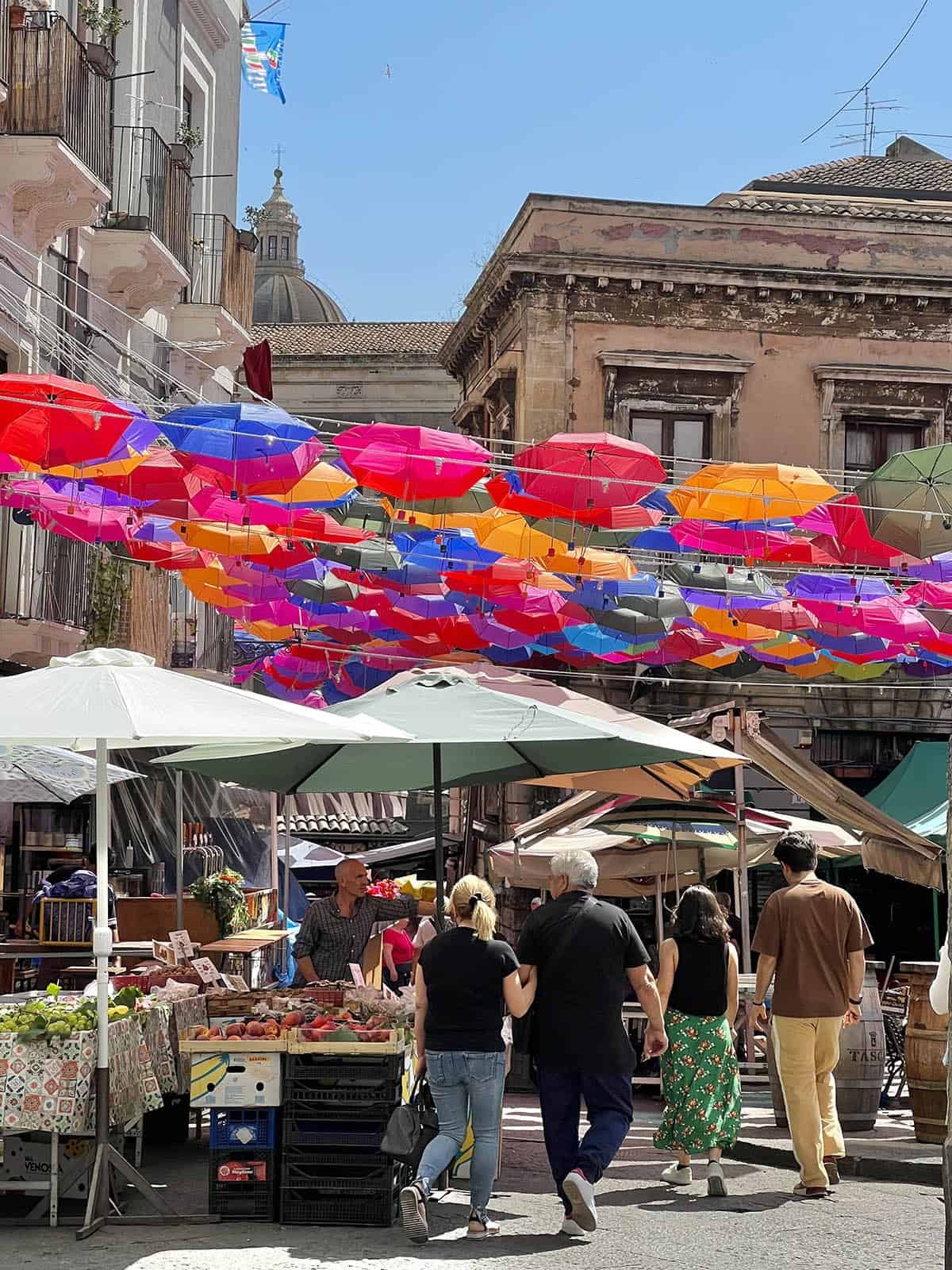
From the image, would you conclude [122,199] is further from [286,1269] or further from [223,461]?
[286,1269]

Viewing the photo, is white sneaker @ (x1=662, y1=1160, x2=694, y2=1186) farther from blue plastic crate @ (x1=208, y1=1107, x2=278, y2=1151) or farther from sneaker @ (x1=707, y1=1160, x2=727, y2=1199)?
blue plastic crate @ (x1=208, y1=1107, x2=278, y2=1151)

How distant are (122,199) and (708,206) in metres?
11.2

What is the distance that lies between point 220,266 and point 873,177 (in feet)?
59.6

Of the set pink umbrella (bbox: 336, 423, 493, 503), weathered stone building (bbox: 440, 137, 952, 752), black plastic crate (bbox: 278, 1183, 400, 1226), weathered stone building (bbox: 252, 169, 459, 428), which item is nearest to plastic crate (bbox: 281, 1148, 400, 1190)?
black plastic crate (bbox: 278, 1183, 400, 1226)

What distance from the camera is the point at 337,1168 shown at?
28.3 feet

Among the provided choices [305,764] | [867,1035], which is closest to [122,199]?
Answer: [305,764]

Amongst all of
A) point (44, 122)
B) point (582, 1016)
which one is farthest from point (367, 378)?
point (582, 1016)

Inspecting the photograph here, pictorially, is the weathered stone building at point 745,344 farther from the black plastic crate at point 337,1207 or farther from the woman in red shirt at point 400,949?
the black plastic crate at point 337,1207

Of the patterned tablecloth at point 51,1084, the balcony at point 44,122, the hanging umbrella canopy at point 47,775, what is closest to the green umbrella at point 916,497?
the hanging umbrella canopy at point 47,775

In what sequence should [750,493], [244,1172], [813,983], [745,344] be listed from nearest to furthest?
[244,1172] < [813,983] < [750,493] < [745,344]

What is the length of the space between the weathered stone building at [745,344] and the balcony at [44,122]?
11852mm

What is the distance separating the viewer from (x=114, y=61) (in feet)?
62.0

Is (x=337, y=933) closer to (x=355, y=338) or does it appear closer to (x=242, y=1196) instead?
(x=242, y=1196)

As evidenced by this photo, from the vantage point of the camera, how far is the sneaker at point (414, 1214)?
8.05 metres
